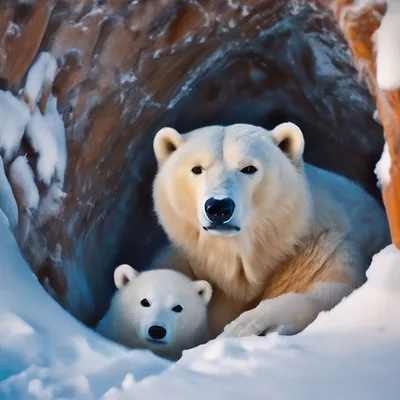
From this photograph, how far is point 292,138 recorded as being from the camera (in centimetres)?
375

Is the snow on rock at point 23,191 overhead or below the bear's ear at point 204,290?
overhead

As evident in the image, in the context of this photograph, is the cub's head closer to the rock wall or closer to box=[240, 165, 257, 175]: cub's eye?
box=[240, 165, 257, 175]: cub's eye

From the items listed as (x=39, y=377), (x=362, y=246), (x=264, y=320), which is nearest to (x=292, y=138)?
(x=362, y=246)

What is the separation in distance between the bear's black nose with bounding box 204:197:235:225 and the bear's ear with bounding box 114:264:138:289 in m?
0.79

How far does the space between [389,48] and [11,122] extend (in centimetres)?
166

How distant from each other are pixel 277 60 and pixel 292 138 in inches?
36.9

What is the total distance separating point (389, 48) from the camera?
2.70 m

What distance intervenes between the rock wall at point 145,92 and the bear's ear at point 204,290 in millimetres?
613

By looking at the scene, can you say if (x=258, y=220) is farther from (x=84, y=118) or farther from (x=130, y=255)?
(x=130, y=255)

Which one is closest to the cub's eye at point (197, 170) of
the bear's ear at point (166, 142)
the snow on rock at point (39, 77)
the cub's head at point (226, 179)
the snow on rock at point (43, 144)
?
the cub's head at point (226, 179)

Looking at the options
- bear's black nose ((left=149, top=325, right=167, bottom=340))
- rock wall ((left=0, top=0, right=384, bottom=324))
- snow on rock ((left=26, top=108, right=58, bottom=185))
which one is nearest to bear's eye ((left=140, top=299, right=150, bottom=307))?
bear's black nose ((left=149, top=325, right=167, bottom=340))

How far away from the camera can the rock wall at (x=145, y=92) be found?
3545 mm

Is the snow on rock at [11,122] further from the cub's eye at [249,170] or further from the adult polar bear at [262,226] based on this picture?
the cub's eye at [249,170]

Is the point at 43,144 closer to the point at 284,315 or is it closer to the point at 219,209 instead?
the point at 219,209
